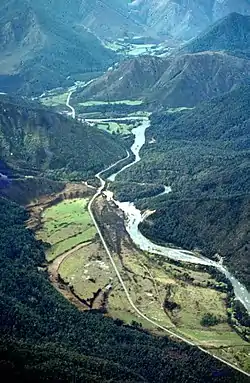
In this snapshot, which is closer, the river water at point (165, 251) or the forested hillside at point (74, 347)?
the forested hillside at point (74, 347)

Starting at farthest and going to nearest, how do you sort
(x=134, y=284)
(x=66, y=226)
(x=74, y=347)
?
(x=66, y=226) → (x=134, y=284) → (x=74, y=347)

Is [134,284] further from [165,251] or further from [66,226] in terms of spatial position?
[66,226]

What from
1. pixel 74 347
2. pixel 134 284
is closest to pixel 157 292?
Answer: pixel 134 284

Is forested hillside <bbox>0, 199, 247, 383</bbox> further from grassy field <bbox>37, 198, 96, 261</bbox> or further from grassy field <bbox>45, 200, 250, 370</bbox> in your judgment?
grassy field <bbox>37, 198, 96, 261</bbox>

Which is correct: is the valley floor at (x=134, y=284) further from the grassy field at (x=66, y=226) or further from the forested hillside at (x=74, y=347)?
the forested hillside at (x=74, y=347)

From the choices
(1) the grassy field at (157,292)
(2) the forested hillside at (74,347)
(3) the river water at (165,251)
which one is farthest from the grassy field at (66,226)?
(2) the forested hillside at (74,347)

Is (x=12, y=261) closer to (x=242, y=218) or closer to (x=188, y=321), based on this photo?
(x=188, y=321)
